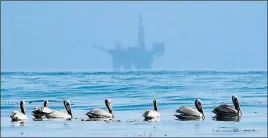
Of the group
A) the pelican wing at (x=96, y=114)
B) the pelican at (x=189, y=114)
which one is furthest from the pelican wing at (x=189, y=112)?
the pelican wing at (x=96, y=114)

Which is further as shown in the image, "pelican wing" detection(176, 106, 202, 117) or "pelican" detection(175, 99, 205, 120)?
"pelican wing" detection(176, 106, 202, 117)

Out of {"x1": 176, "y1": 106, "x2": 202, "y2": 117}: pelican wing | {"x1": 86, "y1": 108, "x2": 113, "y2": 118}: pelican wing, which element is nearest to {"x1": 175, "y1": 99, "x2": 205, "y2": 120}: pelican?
{"x1": 176, "y1": 106, "x2": 202, "y2": 117}: pelican wing

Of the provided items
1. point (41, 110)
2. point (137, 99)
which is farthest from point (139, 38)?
point (41, 110)

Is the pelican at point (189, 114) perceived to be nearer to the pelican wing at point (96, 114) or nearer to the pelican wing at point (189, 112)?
the pelican wing at point (189, 112)

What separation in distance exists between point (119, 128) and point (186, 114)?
15.8 feet

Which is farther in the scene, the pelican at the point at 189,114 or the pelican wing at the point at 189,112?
the pelican wing at the point at 189,112

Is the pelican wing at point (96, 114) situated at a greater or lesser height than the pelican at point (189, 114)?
greater

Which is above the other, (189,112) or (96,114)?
(96,114)

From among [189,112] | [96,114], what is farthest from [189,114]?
[96,114]

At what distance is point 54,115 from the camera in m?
28.8

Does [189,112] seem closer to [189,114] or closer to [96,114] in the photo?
[189,114]

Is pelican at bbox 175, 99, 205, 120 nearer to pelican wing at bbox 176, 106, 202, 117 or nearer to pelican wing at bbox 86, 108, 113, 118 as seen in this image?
pelican wing at bbox 176, 106, 202, 117

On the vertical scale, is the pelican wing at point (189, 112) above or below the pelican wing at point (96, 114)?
below

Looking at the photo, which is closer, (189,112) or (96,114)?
(96,114)
